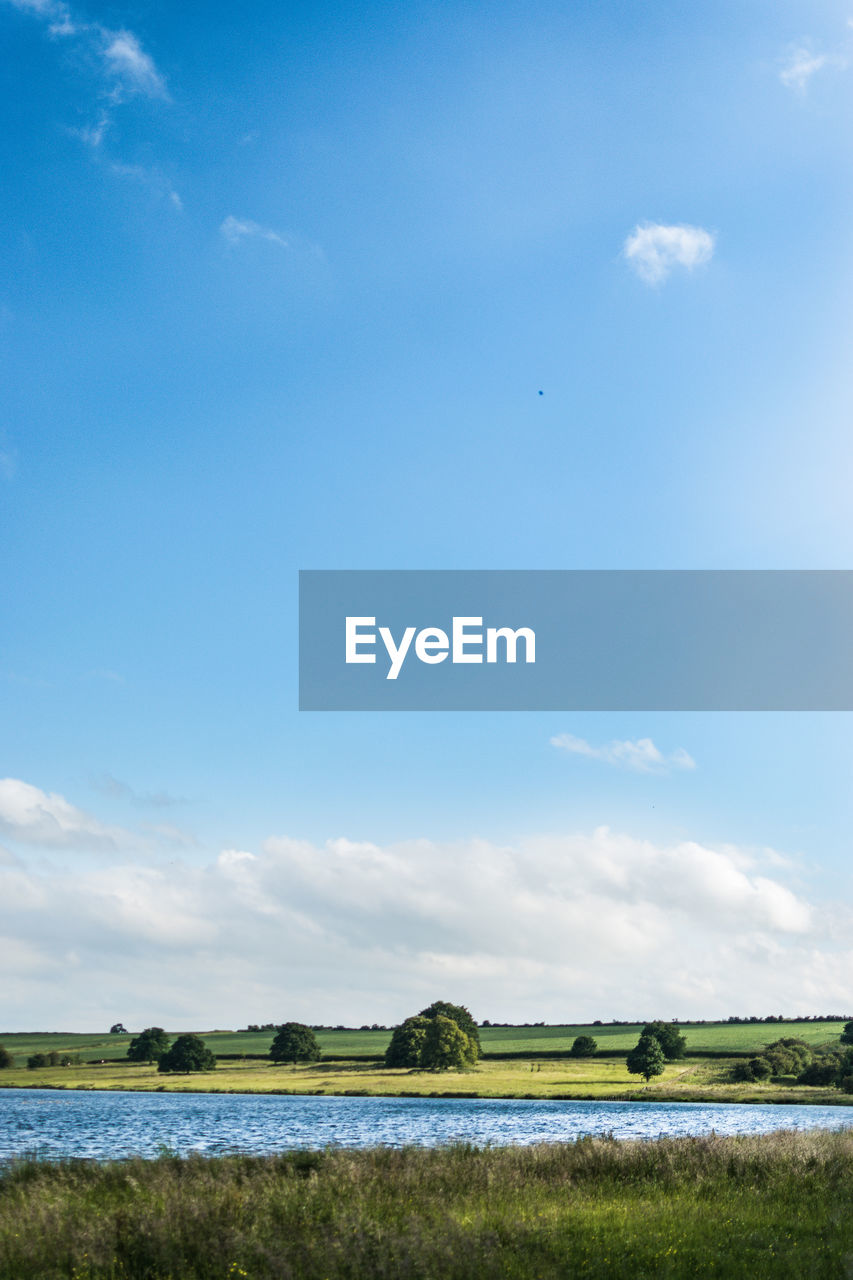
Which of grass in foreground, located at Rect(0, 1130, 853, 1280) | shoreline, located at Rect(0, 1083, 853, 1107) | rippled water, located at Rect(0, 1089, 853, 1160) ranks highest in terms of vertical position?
grass in foreground, located at Rect(0, 1130, 853, 1280)

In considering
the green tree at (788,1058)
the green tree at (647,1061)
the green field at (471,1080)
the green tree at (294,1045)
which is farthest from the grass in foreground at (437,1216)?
the green tree at (294,1045)

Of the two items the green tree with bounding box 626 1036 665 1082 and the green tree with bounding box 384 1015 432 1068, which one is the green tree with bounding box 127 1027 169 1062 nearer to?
the green tree with bounding box 384 1015 432 1068

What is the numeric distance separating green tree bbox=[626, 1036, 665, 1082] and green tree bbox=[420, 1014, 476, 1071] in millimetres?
26210

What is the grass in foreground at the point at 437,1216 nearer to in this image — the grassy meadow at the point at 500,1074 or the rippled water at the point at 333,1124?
the rippled water at the point at 333,1124

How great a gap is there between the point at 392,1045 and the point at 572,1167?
132345 mm

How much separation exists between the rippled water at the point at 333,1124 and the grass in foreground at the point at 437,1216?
5732 mm

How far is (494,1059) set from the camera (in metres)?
164

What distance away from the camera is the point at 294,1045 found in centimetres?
16038

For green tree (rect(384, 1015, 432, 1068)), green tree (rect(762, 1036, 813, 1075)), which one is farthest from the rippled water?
green tree (rect(384, 1015, 432, 1068))

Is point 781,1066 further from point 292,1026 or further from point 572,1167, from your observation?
point 572,1167

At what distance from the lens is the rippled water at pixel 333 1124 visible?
44156 millimetres

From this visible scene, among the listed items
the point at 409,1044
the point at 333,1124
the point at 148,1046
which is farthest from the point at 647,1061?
the point at 148,1046

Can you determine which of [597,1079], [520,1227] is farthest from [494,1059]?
[520,1227]

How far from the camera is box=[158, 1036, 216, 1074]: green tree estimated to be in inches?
5989
